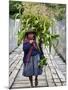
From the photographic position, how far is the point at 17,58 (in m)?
2.34

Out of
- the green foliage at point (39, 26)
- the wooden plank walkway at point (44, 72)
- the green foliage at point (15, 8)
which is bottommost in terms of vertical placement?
the wooden plank walkway at point (44, 72)

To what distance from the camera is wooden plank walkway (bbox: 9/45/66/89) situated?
91.2 inches

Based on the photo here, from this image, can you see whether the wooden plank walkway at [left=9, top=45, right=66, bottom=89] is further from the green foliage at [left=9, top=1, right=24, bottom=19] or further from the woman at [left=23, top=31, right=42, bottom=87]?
the green foliage at [left=9, top=1, right=24, bottom=19]

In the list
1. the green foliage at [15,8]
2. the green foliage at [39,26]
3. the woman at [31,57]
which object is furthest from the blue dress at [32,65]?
the green foliage at [15,8]

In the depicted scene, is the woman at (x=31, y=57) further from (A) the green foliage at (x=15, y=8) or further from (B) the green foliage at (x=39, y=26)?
(A) the green foliage at (x=15, y=8)

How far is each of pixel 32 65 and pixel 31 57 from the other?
89mm

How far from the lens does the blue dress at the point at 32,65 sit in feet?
7.76

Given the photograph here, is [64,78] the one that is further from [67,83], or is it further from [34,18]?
[34,18]

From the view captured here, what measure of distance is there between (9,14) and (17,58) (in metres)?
0.48

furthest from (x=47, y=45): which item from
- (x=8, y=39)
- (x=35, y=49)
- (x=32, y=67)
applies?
(x=8, y=39)

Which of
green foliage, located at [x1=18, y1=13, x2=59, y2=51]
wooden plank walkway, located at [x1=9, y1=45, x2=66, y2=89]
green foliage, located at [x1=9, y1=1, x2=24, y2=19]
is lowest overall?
wooden plank walkway, located at [x1=9, y1=45, x2=66, y2=89]

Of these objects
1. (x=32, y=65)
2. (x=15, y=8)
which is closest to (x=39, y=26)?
(x=15, y=8)

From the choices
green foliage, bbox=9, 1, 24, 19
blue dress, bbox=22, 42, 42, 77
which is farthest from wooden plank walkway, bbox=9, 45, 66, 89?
green foliage, bbox=9, 1, 24, 19

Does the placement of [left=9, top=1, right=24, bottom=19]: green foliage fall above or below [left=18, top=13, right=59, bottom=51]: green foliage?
above
